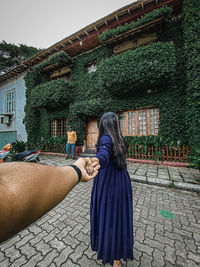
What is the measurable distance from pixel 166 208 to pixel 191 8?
8568 mm

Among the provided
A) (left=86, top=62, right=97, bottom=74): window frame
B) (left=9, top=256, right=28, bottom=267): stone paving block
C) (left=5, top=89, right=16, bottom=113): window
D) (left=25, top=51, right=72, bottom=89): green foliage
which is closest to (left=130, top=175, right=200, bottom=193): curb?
(left=9, top=256, right=28, bottom=267): stone paving block

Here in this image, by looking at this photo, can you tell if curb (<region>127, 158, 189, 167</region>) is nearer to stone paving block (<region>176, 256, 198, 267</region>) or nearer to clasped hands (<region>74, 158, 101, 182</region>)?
stone paving block (<region>176, 256, 198, 267</region>)

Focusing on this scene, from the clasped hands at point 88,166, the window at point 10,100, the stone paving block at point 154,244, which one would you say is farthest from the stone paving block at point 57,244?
the window at point 10,100

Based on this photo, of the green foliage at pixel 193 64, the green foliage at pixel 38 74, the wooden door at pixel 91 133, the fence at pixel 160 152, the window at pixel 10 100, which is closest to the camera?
the green foliage at pixel 193 64

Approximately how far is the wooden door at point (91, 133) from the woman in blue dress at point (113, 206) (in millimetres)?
7387

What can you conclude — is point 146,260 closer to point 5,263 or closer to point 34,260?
point 34,260

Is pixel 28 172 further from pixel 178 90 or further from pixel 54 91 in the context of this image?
pixel 54 91

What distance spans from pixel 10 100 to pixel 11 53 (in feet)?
28.0

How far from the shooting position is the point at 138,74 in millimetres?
6191

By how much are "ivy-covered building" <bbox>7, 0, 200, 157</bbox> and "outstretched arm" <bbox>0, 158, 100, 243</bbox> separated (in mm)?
6503

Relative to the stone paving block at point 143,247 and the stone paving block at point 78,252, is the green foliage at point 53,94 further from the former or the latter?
the stone paving block at point 143,247

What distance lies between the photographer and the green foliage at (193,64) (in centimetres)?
508

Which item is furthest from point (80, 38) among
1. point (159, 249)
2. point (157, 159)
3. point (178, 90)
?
point (159, 249)

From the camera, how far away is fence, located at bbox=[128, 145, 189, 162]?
561 centimetres
